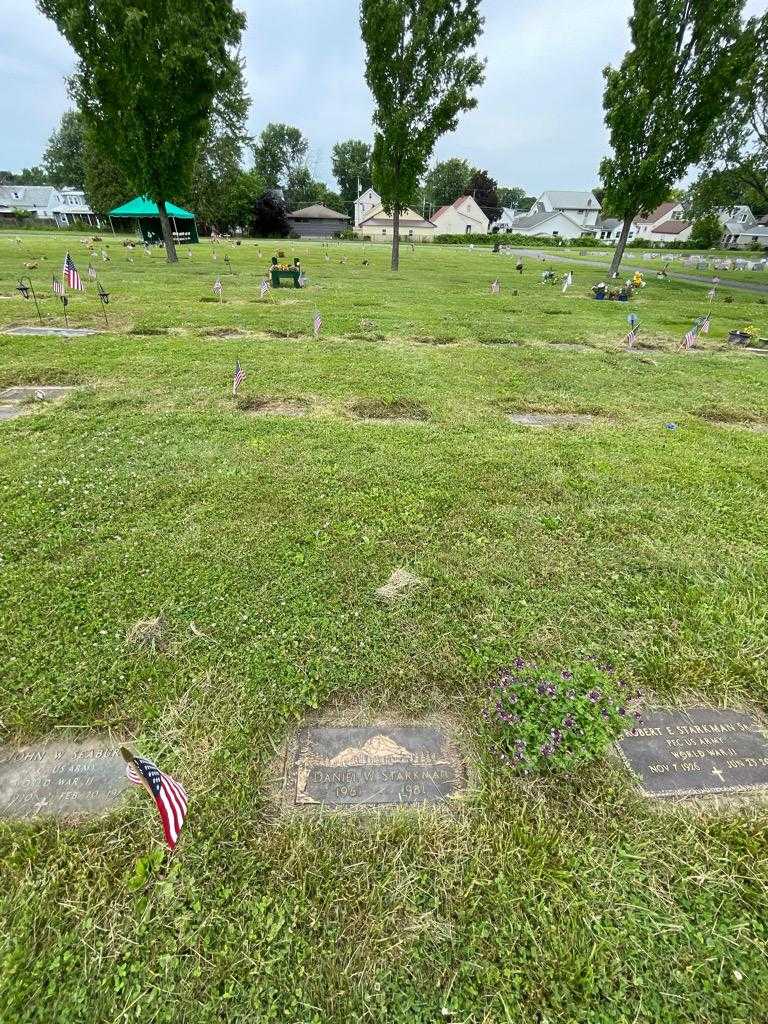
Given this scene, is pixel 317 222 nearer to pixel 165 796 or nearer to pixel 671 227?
pixel 671 227

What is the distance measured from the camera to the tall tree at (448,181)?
84.2 m

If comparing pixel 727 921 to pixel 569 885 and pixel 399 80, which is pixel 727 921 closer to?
pixel 569 885

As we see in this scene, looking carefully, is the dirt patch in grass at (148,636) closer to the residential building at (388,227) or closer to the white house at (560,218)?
the residential building at (388,227)

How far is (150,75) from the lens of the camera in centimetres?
1731

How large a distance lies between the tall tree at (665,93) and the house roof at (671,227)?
64041 millimetres

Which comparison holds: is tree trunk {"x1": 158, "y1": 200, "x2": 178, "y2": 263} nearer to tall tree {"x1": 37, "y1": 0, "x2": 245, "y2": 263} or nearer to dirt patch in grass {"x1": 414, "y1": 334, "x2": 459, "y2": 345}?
tall tree {"x1": 37, "y1": 0, "x2": 245, "y2": 263}

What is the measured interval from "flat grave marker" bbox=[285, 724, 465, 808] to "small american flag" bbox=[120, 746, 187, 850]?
0.44m

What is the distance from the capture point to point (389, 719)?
2.37 meters

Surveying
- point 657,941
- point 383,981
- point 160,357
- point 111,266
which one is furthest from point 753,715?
point 111,266

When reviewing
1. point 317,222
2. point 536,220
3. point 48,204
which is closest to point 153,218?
point 317,222

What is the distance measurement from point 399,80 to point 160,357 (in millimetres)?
19962

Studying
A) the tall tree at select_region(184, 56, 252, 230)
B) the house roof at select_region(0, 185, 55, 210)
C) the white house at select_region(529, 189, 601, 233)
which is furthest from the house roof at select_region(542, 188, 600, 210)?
the house roof at select_region(0, 185, 55, 210)

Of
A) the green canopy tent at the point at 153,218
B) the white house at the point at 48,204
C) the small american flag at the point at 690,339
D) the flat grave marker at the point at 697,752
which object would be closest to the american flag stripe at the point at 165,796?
the flat grave marker at the point at 697,752

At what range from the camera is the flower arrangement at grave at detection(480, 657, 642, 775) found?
2.18m
